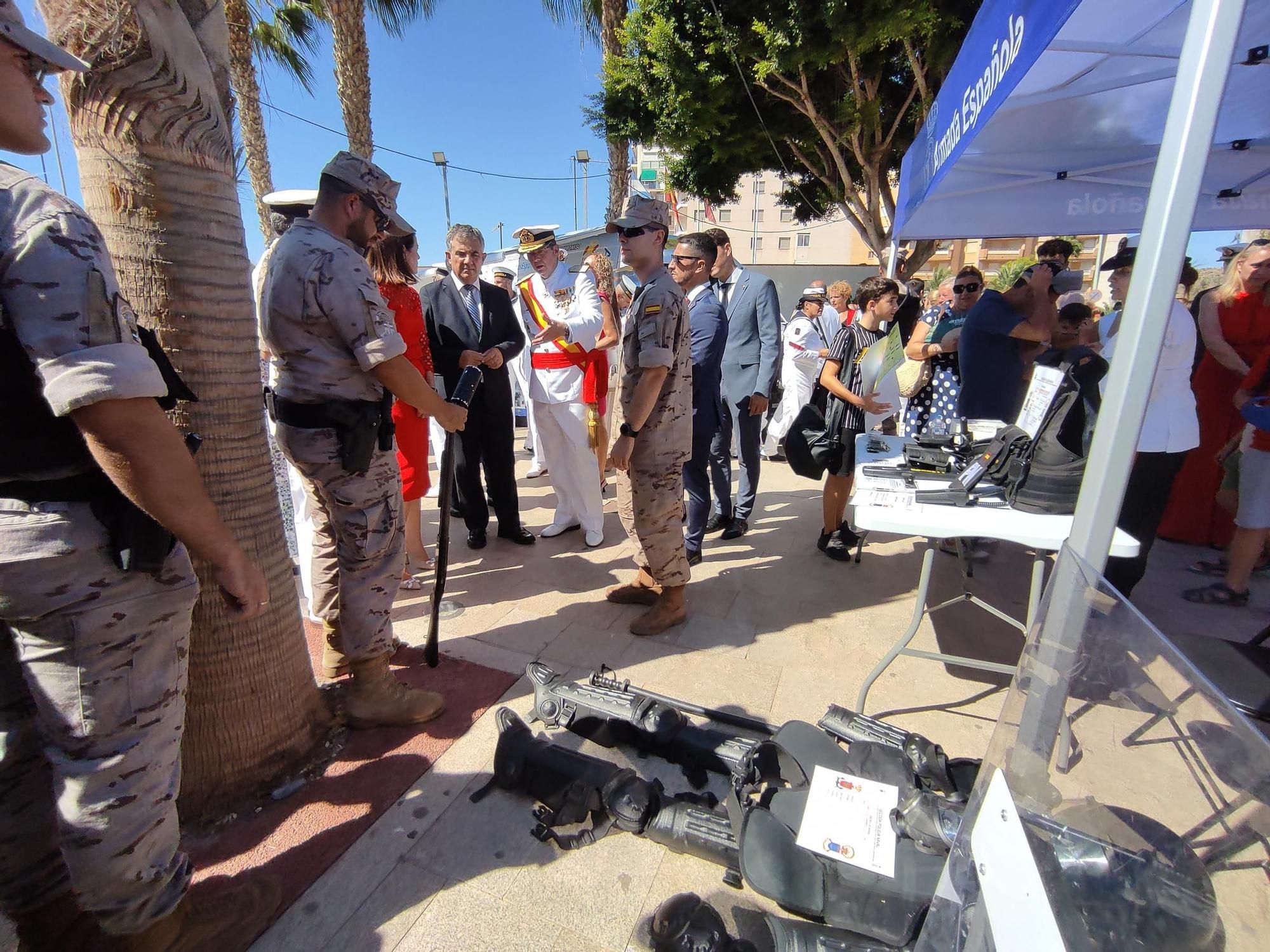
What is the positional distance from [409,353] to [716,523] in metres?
2.36

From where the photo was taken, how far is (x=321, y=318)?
1866 millimetres

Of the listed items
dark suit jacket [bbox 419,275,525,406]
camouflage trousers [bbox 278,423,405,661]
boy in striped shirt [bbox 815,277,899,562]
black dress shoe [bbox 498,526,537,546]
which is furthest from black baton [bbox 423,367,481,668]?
Result: boy in striped shirt [bbox 815,277,899,562]

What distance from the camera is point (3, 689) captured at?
1.22 meters

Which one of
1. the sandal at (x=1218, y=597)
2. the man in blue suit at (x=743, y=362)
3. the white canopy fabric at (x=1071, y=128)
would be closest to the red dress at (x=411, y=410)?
the man in blue suit at (x=743, y=362)

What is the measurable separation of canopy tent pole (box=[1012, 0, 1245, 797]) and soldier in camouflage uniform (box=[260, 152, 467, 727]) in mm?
1839

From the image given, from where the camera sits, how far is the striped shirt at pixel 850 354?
11.4ft

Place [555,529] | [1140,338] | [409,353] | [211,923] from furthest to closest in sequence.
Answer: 1. [555,529]
2. [409,353]
3. [211,923]
4. [1140,338]

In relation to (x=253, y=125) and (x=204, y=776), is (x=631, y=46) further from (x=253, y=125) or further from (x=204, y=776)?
(x=204, y=776)

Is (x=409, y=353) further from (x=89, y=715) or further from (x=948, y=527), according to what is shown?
(x=948, y=527)

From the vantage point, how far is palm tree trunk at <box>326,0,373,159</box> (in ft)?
23.5

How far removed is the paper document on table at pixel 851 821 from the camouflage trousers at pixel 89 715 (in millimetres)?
1486

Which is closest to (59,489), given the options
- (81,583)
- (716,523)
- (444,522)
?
(81,583)

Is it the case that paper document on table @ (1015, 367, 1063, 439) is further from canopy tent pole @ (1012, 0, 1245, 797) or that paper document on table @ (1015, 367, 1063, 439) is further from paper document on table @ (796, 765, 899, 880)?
paper document on table @ (796, 765, 899, 880)

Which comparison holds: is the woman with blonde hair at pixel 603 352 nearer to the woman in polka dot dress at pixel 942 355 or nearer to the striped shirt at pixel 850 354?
the striped shirt at pixel 850 354
